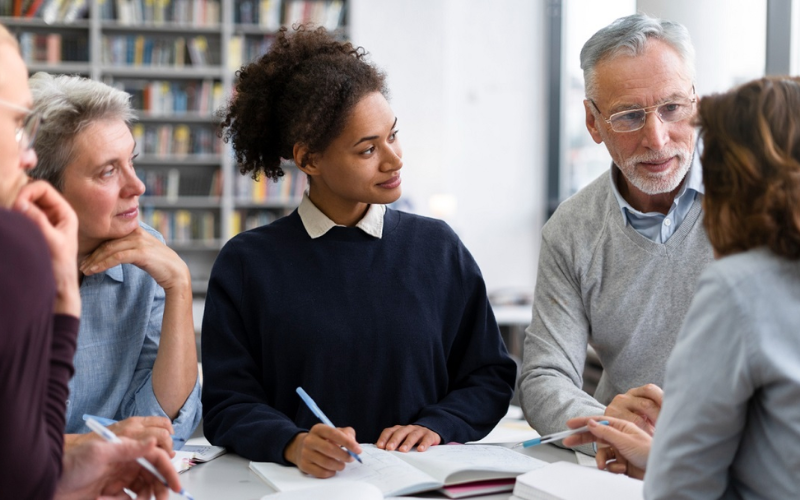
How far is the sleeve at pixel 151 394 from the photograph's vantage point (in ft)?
5.24

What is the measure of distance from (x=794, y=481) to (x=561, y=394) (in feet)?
2.26

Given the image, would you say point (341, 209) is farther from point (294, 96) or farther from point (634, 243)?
point (634, 243)

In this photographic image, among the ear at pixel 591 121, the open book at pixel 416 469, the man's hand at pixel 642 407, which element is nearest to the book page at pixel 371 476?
the open book at pixel 416 469

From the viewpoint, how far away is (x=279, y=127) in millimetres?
1866

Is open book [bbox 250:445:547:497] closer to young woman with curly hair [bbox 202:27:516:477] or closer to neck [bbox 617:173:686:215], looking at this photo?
young woman with curly hair [bbox 202:27:516:477]

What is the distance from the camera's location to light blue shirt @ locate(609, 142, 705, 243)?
180 centimetres

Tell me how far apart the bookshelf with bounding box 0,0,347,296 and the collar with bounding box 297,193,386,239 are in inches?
176

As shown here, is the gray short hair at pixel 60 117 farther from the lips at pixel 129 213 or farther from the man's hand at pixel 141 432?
the man's hand at pixel 141 432

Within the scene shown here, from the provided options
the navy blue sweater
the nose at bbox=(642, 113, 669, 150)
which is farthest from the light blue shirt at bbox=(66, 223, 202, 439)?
the nose at bbox=(642, 113, 669, 150)

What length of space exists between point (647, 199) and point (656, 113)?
21 cm

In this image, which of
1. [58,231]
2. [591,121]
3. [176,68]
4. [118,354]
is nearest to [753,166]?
[58,231]

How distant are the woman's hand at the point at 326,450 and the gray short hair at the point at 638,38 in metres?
1.02

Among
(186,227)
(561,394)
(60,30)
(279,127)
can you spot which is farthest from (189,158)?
(561,394)

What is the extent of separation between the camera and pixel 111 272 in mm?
1670
